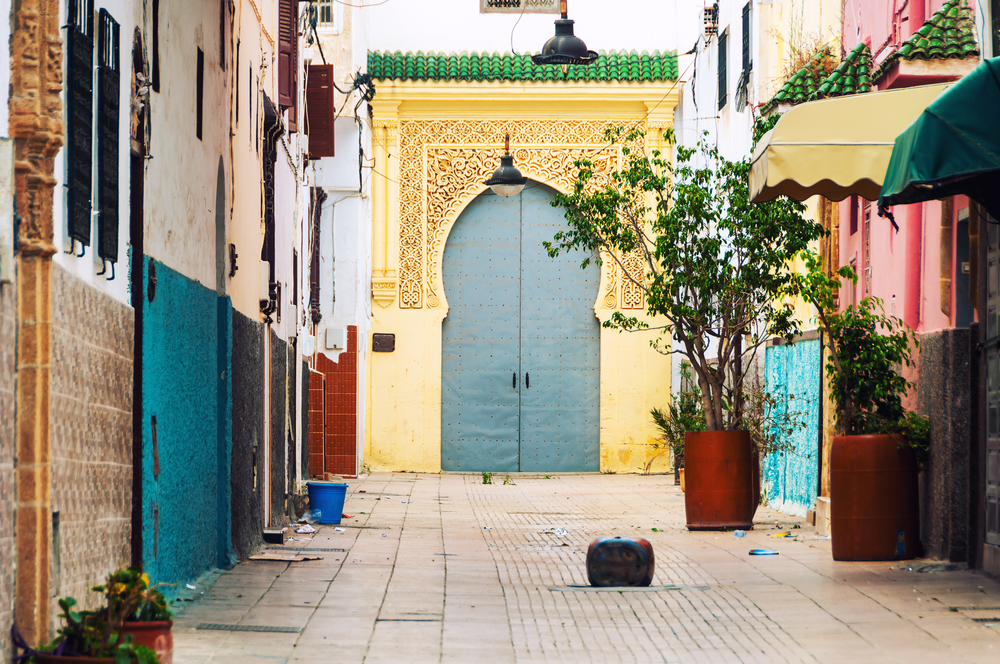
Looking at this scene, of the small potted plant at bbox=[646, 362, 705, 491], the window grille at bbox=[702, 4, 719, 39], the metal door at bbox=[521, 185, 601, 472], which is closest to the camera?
the small potted plant at bbox=[646, 362, 705, 491]

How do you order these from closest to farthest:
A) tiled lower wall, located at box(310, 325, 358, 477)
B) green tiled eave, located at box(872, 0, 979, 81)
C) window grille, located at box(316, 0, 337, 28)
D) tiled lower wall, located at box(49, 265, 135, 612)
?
tiled lower wall, located at box(49, 265, 135, 612) → green tiled eave, located at box(872, 0, 979, 81) → window grille, located at box(316, 0, 337, 28) → tiled lower wall, located at box(310, 325, 358, 477)

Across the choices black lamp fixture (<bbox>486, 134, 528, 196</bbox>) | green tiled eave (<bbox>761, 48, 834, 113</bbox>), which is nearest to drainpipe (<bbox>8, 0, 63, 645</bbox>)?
green tiled eave (<bbox>761, 48, 834, 113</bbox>)

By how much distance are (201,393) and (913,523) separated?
4894 mm

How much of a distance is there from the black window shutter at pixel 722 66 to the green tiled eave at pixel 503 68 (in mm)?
2932

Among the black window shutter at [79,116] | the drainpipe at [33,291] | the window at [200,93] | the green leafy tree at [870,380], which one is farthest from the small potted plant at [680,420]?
the drainpipe at [33,291]

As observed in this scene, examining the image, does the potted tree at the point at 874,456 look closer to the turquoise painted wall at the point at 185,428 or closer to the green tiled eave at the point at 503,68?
the turquoise painted wall at the point at 185,428

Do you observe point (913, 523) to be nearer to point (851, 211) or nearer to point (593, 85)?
point (851, 211)

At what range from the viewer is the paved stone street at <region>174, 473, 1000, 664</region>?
18.0 feet

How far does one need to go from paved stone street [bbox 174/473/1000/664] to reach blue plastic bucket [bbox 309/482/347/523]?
0.60m

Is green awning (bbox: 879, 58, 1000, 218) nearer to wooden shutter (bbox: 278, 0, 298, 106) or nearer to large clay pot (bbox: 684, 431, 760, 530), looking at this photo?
large clay pot (bbox: 684, 431, 760, 530)

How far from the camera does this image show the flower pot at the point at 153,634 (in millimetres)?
4191

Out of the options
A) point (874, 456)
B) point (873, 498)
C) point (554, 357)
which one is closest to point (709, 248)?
point (874, 456)

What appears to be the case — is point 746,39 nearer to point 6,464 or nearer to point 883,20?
point 883,20

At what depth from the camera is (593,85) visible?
20406mm
